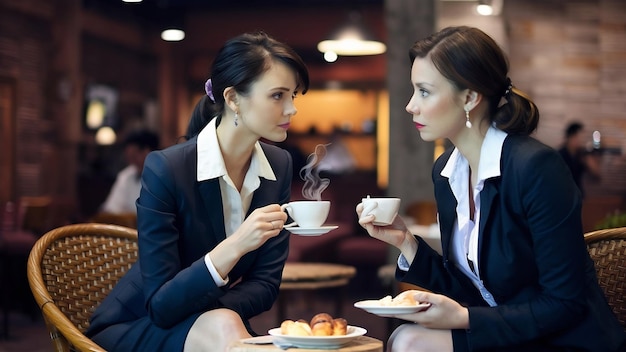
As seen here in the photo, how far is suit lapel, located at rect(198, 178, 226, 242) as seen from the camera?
262cm

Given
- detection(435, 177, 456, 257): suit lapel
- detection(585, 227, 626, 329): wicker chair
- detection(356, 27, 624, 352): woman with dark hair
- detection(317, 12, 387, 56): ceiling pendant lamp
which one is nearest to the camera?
detection(356, 27, 624, 352): woman with dark hair

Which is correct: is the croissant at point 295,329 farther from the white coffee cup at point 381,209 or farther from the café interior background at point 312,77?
the café interior background at point 312,77

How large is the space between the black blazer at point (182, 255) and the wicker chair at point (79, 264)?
0.24 meters

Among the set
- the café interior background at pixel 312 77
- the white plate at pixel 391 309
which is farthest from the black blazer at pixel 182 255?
the café interior background at pixel 312 77

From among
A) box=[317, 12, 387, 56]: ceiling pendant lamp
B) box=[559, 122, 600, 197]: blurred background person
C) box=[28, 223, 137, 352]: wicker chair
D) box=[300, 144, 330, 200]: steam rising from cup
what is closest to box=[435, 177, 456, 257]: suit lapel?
box=[300, 144, 330, 200]: steam rising from cup

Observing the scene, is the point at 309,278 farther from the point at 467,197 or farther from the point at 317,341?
the point at 317,341

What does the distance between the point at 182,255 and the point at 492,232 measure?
87cm

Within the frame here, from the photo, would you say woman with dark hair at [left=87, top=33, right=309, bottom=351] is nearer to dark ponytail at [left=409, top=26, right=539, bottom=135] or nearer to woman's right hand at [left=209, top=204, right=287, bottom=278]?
woman's right hand at [left=209, top=204, right=287, bottom=278]

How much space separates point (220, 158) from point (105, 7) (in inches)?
476

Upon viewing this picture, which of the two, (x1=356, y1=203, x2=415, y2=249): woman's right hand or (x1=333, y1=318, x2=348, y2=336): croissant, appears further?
(x1=356, y1=203, x2=415, y2=249): woman's right hand

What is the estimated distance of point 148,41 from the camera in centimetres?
1553

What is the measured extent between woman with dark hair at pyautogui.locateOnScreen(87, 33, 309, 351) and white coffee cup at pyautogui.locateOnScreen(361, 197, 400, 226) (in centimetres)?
22

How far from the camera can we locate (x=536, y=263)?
233 cm

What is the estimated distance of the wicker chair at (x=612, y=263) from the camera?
2.79 metres
